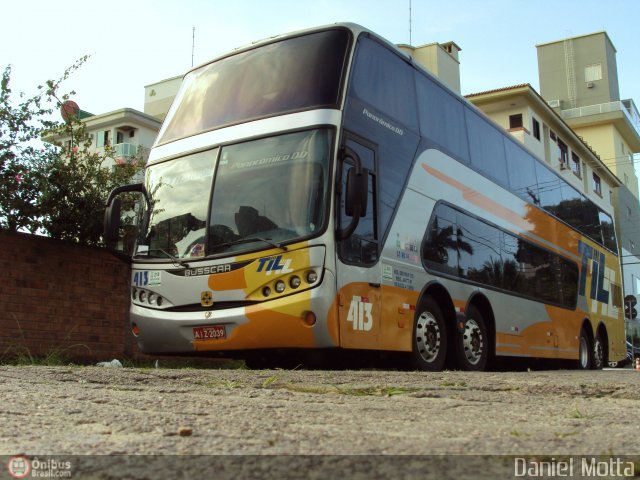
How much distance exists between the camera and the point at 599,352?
14688 millimetres

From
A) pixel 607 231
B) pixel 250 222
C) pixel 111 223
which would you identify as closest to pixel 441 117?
pixel 250 222

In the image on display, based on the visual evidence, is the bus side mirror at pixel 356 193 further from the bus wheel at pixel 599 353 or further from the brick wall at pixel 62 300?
the bus wheel at pixel 599 353

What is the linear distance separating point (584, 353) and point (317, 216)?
944cm

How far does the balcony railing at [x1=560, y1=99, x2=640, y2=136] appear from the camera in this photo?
135 ft

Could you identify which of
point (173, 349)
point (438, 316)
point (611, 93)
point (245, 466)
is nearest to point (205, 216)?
point (173, 349)

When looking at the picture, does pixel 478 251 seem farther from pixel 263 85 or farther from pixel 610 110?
pixel 610 110

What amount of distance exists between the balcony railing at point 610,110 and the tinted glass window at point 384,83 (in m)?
37.4

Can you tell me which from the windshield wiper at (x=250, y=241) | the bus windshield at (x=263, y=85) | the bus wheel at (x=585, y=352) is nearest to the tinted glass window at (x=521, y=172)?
the bus wheel at (x=585, y=352)

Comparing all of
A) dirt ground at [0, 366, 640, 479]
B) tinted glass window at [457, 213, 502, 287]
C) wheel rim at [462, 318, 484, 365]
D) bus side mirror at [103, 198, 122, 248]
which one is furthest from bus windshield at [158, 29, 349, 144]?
dirt ground at [0, 366, 640, 479]

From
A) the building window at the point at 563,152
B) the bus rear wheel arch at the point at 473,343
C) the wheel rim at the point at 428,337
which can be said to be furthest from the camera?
the building window at the point at 563,152

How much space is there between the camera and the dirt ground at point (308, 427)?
188 centimetres

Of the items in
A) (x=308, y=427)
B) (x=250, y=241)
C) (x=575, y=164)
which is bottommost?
(x=308, y=427)

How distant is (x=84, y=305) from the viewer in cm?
1049

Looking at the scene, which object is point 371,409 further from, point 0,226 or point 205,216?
→ point 0,226
